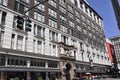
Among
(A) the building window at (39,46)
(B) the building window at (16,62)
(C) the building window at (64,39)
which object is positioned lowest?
(B) the building window at (16,62)

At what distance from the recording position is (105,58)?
3147 inches

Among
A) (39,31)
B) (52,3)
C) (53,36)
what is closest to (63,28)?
(53,36)

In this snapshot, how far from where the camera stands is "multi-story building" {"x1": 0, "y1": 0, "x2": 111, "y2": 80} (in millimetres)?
28797

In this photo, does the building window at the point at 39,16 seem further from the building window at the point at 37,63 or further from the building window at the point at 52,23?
the building window at the point at 37,63

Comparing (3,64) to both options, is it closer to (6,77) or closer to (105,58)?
(6,77)

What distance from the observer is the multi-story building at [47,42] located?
94.5 ft

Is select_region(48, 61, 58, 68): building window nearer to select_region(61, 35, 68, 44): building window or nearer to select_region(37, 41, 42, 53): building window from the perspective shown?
select_region(37, 41, 42, 53): building window

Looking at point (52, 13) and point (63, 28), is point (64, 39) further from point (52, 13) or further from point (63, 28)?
point (52, 13)

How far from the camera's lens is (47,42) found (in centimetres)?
3866

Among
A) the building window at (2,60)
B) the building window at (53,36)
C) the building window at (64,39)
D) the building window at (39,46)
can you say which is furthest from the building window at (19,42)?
the building window at (64,39)

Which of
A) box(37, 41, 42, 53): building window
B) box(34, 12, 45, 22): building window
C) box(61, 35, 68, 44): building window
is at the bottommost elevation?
box(37, 41, 42, 53): building window

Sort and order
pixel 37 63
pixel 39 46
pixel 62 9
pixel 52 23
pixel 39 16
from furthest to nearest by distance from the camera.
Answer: pixel 62 9
pixel 52 23
pixel 39 16
pixel 39 46
pixel 37 63

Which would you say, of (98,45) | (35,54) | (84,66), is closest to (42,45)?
(35,54)

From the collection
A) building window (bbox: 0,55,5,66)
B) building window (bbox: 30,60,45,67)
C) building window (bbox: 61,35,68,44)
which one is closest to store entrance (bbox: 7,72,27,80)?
building window (bbox: 0,55,5,66)
